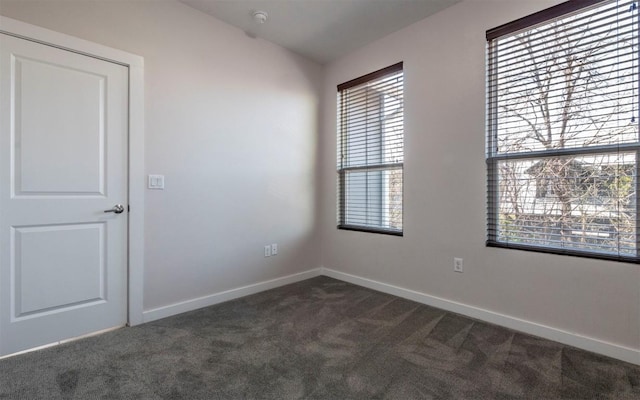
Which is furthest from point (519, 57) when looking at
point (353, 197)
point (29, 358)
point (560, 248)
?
point (29, 358)

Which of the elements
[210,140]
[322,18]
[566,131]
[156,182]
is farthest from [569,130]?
[156,182]

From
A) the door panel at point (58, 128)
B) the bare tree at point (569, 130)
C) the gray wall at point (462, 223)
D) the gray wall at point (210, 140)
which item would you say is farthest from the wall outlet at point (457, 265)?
the door panel at point (58, 128)

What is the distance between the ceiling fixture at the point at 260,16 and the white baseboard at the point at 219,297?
8.42 ft

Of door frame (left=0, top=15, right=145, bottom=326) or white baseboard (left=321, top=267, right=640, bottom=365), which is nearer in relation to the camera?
white baseboard (left=321, top=267, right=640, bottom=365)

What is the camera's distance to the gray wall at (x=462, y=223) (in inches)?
80.4

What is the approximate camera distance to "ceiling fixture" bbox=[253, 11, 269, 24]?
273cm

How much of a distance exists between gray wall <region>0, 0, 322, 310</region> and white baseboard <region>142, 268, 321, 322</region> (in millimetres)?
59

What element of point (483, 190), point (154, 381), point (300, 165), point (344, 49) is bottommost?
point (154, 381)

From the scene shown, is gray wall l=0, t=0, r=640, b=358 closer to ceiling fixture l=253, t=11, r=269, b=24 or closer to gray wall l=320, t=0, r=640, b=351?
gray wall l=320, t=0, r=640, b=351

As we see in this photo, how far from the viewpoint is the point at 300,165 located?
3654 millimetres

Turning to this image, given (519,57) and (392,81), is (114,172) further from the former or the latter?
(519,57)

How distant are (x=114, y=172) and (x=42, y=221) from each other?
539 millimetres

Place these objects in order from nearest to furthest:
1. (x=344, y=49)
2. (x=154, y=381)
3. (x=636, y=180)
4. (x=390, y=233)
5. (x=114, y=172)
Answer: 1. (x=154, y=381)
2. (x=636, y=180)
3. (x=114, y=172)
4. (x=390, y=233)
5. (x=344, y=49)

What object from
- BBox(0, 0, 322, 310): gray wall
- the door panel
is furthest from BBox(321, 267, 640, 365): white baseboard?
the door panel
